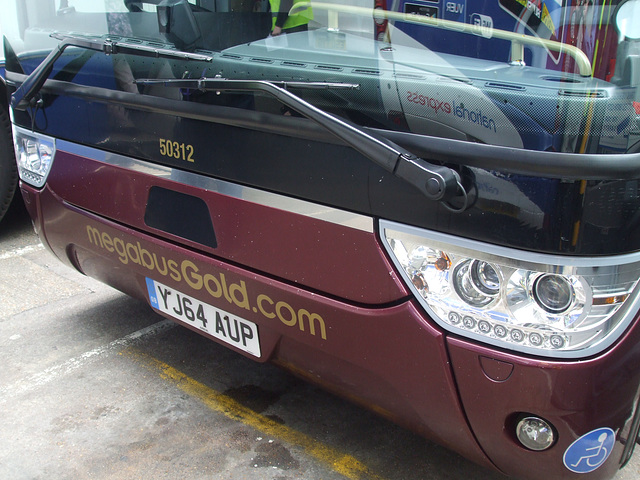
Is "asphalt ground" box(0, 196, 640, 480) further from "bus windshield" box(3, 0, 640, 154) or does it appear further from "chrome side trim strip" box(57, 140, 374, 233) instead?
"bus windshield" box(3, 0, 640, 154)

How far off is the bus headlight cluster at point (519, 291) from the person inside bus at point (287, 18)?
2.50 feet

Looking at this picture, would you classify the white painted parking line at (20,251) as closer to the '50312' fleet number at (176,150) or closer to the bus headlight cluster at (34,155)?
the bus headlight cluster at (34,155)

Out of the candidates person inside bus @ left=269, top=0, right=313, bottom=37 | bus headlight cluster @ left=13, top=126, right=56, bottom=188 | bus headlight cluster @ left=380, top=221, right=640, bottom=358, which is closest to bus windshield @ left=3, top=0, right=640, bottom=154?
person inside bus @ left=269, top=0, right=313, bottom=37

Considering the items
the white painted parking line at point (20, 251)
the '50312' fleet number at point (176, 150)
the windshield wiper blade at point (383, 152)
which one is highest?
the windshield wiper blade at point (383, 152)

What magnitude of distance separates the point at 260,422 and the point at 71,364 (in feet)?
3.62

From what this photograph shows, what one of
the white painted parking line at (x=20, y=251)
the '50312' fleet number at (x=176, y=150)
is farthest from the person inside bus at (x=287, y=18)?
the white painted parking line at (x=20, y=251)

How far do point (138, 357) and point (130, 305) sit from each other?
645mm

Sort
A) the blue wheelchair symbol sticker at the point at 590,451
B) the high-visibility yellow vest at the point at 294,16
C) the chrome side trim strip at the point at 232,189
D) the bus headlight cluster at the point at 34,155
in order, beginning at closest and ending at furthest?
the blue wheelchair symbol sticker at the point at 590,451
the chrome side trim strip at the point at 232,189
the high-visibility yellow vest at the point at 294,16
the bus headlight cluster at the point at 34,155

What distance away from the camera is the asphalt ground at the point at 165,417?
2.38m

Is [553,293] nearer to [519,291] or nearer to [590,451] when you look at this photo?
[519,291]

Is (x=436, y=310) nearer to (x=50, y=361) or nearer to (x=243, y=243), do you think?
(x=243, y=243)

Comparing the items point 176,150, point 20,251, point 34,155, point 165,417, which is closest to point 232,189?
point 176,150

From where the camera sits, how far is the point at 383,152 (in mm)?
1588

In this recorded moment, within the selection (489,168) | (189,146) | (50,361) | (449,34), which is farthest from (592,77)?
(50,361)
